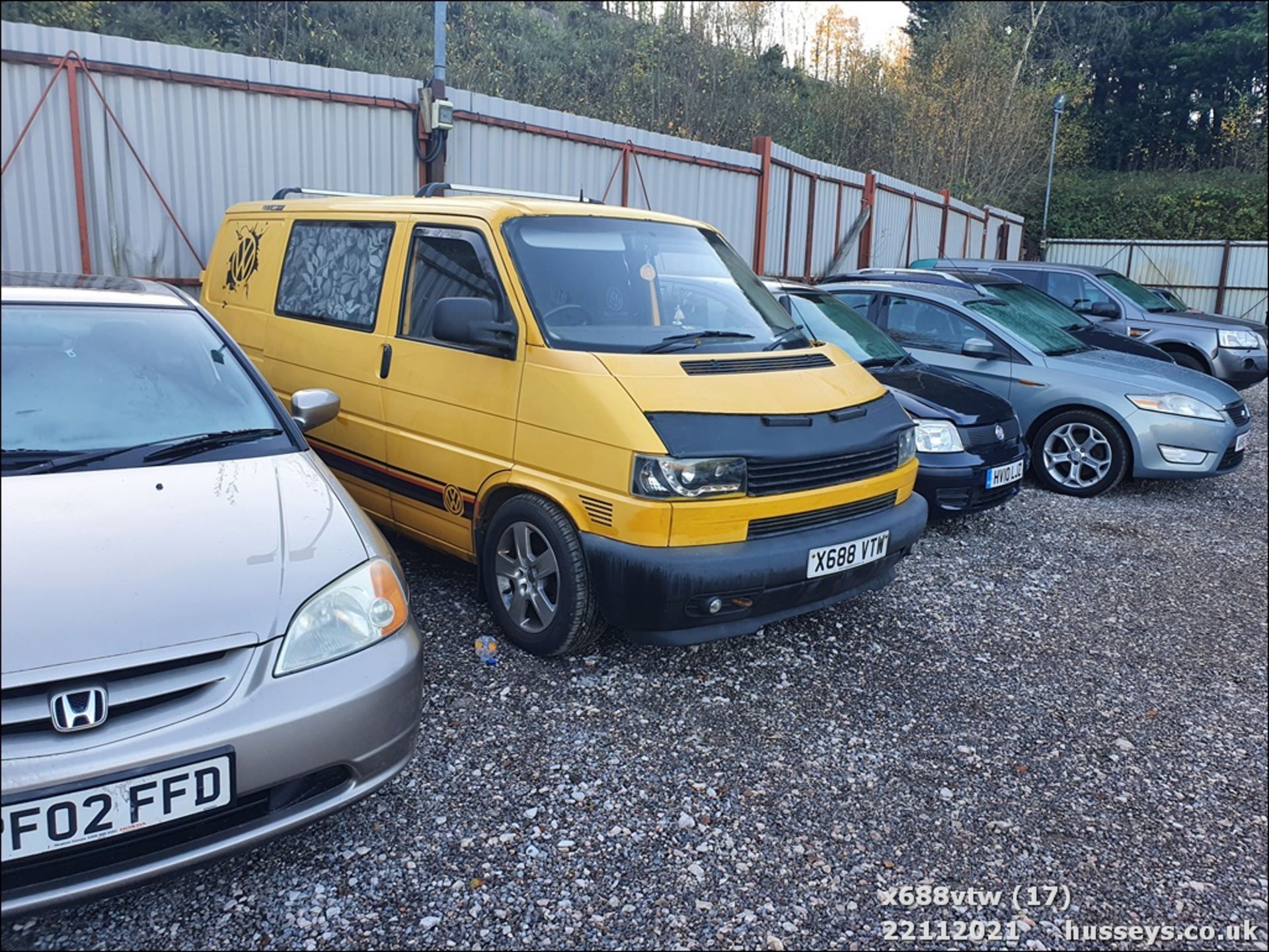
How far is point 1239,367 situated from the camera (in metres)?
10.8

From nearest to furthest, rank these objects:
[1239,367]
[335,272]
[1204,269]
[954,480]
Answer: [335,272] < [954,480] < [1239,367] < [1204,269]

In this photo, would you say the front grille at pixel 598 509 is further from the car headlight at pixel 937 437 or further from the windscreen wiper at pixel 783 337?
the car headlight at pixel 937 437

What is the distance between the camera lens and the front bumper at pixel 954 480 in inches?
221

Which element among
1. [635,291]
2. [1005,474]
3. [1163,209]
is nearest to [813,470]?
[635,291]

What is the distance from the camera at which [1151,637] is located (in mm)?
4547

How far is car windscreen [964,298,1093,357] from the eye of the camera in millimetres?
7449

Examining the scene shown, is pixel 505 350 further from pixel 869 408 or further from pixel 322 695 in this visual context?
pixel 322 695

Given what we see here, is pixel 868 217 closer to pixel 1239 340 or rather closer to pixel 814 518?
pixel 1239 340

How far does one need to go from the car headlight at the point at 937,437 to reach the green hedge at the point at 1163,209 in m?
26.2

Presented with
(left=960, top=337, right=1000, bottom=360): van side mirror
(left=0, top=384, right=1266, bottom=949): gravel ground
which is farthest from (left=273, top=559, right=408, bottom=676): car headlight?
(left=960, top=337, right=1000, bottom=360): van side mirror

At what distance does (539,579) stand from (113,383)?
5.44 ft

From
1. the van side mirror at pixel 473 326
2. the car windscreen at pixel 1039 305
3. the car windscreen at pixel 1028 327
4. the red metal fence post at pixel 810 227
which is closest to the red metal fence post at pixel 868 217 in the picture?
the red metal fence post at pixel 810 227

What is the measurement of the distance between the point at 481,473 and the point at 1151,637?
130 inches

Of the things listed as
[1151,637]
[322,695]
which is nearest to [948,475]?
[1151,637]
